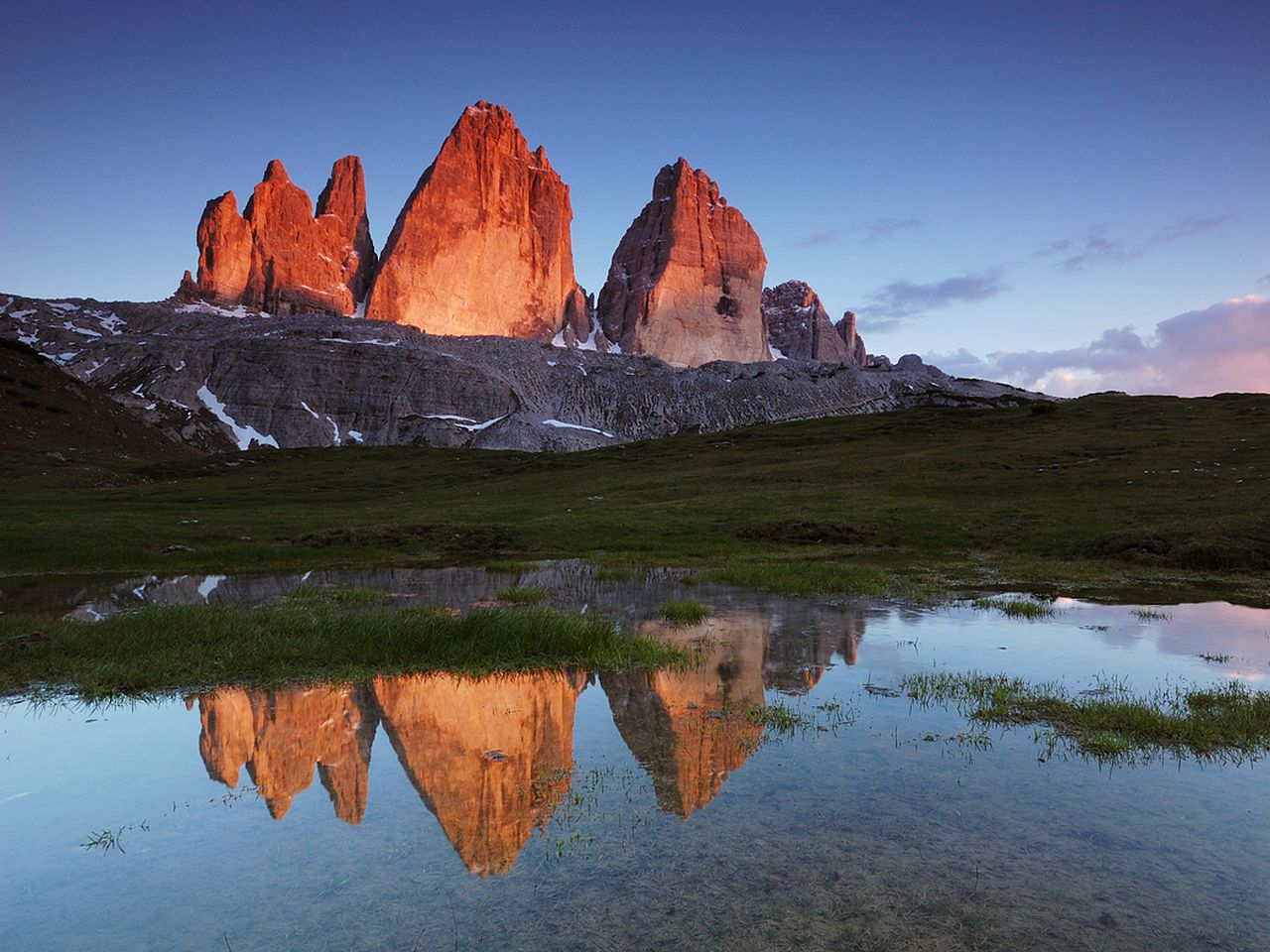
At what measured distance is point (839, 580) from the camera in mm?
24047

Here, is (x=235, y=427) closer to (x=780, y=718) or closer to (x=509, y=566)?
(x=509, y=566)

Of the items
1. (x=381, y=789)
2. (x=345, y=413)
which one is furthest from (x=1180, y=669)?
(x=345, y=413)

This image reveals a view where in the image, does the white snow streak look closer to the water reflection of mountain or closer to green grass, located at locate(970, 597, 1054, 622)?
green grass, located at locate(970, 597, 1054, 622)

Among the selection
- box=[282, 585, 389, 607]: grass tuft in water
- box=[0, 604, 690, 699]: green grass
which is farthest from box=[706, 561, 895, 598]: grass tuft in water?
box=[282, 585, 389, 607]: grass tuft in water

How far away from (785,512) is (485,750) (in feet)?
119

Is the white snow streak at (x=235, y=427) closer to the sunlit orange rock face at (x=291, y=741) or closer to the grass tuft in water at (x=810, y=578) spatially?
the grass tuft in water at (x=810, y=578)

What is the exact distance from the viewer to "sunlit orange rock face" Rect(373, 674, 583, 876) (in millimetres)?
7074

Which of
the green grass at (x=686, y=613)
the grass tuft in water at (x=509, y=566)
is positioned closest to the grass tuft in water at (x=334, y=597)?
the grass tuft in water at (x=509, y=566)

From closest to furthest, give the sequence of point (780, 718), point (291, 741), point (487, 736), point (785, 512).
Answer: point (291, 741) → point (487, 736) → point (780, 718) → point (785, 512)

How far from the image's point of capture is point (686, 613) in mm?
18375

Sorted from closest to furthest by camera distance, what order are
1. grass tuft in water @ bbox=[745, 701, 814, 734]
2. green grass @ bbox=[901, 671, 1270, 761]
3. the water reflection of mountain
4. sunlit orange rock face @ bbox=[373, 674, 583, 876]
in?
sunlit orange rock face @ bbox=[373, 674, 583, 876]
the water reflection of mountain
green grass @ bbox=[901, 671, 1270, 761]
grass tuft in water @ bbox=[745, 701, 814, 734]

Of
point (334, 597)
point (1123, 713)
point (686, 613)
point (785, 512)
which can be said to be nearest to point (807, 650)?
point (686, 613)

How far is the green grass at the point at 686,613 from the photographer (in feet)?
59.0

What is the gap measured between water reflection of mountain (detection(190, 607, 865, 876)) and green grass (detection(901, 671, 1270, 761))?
2.48m
